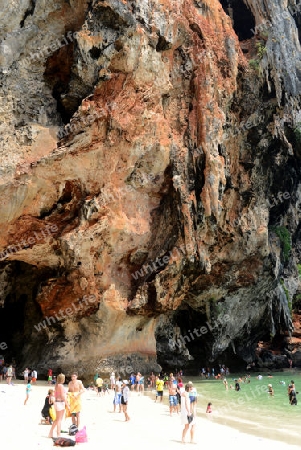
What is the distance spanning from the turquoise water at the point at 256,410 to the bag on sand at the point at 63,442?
16.9 ft

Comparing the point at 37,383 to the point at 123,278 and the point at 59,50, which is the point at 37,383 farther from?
the point at 59,50

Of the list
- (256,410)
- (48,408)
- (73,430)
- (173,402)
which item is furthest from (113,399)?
(73,430)

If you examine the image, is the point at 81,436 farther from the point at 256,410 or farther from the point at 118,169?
the point at 118,169

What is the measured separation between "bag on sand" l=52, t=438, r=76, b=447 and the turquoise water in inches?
203

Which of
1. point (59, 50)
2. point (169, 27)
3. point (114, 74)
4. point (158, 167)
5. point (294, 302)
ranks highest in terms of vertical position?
point (169, 27)

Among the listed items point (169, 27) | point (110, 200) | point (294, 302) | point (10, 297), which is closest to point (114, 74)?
point (169, 27)

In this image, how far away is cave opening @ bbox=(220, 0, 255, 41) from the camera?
3044cm

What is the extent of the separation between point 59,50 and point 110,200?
7646mm

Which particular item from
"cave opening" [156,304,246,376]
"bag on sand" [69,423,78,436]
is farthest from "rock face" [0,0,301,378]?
"bag on sand" [69,423,78,436]

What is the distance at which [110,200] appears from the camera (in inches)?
763

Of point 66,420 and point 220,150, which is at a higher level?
point 220,150

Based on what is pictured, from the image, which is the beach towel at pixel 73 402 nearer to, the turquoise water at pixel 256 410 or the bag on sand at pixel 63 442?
the bag on sand at pixel 63 442

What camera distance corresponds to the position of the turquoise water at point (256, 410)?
11038mm

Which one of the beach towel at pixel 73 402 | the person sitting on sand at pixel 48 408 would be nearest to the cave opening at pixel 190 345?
the person sitting on sand at pixel 48 408
